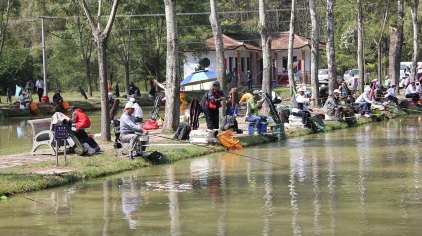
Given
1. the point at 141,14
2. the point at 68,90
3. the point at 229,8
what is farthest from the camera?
the point at 229,8

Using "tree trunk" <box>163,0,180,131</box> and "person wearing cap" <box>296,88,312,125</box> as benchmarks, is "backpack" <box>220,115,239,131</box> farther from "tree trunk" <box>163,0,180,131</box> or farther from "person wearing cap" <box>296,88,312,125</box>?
"person wearing cap" <box>296,88,312,125</box>

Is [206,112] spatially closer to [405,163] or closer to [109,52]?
[405,163]

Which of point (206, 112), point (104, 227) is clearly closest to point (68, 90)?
point (206, 112)

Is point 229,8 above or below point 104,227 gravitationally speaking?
above

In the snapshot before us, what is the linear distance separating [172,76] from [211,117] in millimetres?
1883

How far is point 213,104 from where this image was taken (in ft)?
81.6

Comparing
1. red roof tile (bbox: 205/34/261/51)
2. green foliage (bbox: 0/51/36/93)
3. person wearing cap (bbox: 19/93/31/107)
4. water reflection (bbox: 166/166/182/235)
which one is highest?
red roof tile (bbox: 205/34/261/51)

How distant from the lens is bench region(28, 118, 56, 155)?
19889 mm

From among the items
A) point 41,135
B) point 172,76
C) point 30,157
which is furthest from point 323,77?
point 30,157

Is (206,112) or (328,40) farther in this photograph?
(328,40)

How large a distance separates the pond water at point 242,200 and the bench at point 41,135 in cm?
281

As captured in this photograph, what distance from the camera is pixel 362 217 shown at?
12641 mm

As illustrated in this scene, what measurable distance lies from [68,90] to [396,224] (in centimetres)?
6482

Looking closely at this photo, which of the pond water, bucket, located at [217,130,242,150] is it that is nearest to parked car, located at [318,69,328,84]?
bucket, located at [217,130,242,150]
